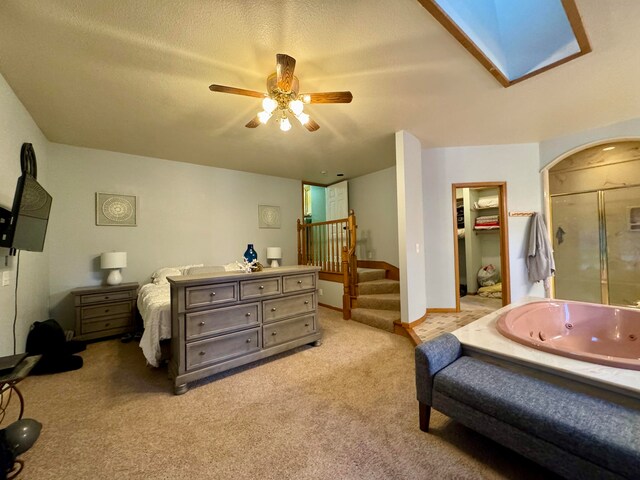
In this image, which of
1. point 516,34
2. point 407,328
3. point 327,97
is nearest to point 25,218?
point 327,97

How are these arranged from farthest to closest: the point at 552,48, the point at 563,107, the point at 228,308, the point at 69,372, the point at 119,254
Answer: the point at 119,254, the point at 563,107, the point at 69,372, the point at 228,308, the point at 552,48

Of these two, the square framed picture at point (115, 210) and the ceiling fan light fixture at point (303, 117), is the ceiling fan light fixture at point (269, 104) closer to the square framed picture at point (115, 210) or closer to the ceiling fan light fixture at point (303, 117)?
the ceiling fan light fixture at point (303, 117)

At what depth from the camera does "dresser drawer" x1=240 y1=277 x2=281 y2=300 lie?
8.04 feet

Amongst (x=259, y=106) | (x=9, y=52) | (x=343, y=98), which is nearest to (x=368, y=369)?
(x=343, y=98)

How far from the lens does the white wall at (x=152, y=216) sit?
3.43m

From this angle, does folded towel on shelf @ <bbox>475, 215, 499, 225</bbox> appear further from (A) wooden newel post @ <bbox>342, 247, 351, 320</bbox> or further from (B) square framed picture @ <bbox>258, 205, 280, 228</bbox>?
(B) square framed picture @ <bbox>258, 205, 280, 228</bbox>

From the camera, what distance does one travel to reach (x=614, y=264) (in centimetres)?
365

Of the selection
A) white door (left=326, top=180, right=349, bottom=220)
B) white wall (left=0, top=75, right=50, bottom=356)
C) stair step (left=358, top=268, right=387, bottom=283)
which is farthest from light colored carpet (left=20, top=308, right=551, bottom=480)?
white door (left=326, top=180, right=349, bottom=220)

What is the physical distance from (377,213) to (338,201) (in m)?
1.03

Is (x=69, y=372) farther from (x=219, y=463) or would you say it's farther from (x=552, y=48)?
(x=552, y=48)

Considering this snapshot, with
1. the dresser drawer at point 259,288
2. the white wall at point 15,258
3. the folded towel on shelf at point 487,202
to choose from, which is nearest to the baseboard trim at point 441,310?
the dresser drawer at point 259,288

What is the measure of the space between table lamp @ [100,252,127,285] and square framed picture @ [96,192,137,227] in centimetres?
53

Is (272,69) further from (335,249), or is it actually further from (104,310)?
(104,310)

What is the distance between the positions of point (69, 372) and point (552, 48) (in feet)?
16.8
